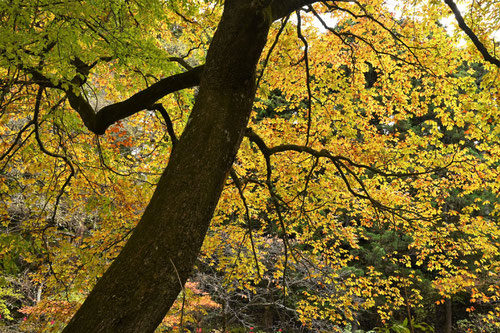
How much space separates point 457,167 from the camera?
582cm

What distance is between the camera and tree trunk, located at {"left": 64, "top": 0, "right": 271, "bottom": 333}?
132cm

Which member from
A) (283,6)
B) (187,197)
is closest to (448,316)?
(283,6)

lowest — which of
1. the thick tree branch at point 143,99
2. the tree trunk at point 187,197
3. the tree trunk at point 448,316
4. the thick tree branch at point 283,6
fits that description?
the tree trunk at point 187,197

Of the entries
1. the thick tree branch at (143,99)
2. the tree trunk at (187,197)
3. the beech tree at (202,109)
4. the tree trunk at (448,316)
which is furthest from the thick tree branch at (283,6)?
the tree trunk at (448,316)

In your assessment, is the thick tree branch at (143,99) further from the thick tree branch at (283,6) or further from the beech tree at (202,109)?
the thick tree branch at (283,6)

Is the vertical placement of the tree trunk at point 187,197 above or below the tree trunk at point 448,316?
below

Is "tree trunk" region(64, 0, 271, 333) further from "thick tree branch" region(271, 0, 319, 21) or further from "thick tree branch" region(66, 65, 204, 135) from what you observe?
"thick tree branch" region(66, 65, 204, 135)

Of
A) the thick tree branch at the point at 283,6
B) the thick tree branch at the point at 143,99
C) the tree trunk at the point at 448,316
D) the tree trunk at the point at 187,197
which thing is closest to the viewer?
the tree trunk at the point at 187,197

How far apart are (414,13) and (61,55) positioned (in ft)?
16.6

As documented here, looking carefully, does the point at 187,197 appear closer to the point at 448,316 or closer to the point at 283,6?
the point at 283,6

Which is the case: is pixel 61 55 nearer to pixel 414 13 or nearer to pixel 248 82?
pixel 248 82

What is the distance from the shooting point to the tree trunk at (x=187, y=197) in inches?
52.1

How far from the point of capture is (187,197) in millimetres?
1528

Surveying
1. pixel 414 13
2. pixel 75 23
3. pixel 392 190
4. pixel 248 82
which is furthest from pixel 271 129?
pixel 248 82
